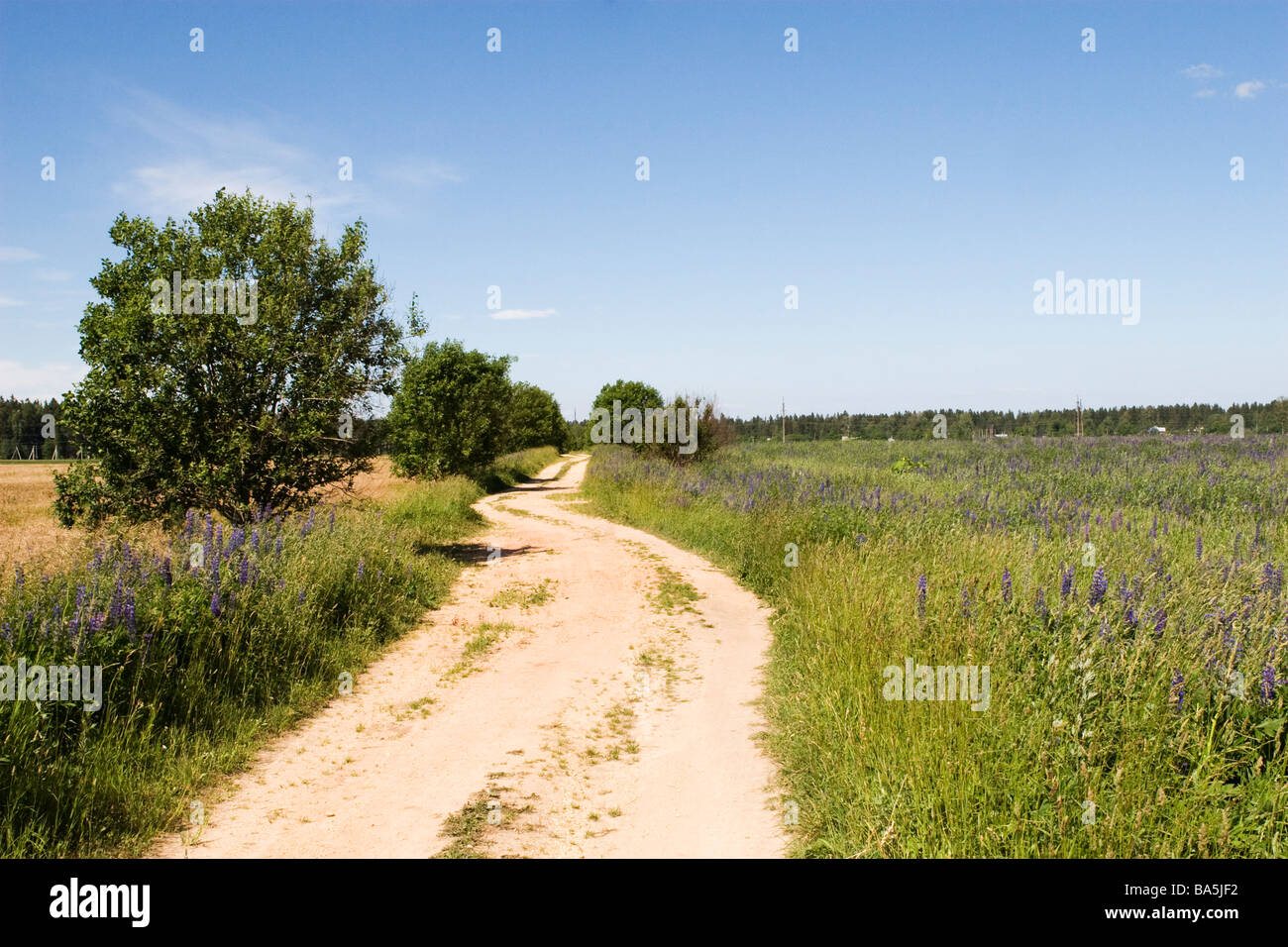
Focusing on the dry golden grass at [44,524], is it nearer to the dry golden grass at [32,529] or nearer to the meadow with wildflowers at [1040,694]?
the dry golden grass at [32,529]

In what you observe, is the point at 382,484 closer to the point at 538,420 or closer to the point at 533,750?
the point at 533,750

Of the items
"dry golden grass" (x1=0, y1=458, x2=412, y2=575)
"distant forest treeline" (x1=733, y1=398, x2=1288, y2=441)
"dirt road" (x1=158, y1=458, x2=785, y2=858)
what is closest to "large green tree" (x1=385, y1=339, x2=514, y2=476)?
"dry golden grass" (x1=0, y1=458, x2=412, y2=575)

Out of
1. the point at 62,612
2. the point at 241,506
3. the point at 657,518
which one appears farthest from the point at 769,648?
the point at 657,518

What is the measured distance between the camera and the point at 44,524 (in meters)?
19.3

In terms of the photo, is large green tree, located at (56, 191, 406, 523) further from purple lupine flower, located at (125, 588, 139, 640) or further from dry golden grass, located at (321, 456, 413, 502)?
dry golden grass, located at (321, 456, 413, 502)

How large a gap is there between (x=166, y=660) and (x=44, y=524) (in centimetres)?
1816

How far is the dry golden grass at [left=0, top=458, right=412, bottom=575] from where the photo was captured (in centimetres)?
760

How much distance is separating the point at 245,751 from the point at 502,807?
7.27ft

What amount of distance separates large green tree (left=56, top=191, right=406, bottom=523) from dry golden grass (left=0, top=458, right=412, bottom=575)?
0.72m

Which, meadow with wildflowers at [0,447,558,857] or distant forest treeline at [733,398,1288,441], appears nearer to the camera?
meadow with wildflowers at [0,447,558,857]

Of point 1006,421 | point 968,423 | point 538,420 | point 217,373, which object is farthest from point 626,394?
point 1006,421

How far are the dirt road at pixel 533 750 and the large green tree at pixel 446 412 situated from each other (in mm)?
20734

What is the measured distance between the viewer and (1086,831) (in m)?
3.41
